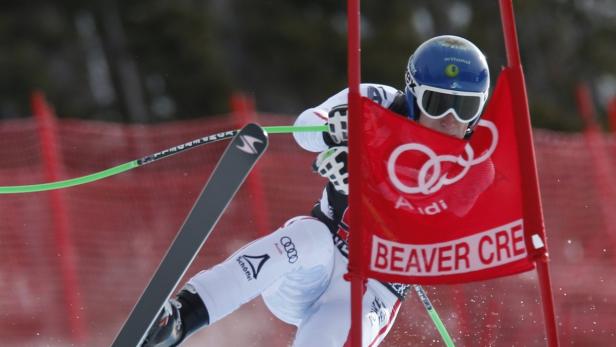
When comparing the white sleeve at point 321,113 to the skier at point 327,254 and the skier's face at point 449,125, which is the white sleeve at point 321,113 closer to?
the skier at point 327,254

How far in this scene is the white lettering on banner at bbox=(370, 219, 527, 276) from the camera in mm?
3750

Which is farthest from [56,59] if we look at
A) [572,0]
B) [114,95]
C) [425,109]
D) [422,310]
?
[425,109]

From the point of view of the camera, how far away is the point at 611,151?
356 inches

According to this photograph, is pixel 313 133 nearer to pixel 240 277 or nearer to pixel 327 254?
pixel 327 254

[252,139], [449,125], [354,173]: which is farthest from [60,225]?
[354,173]

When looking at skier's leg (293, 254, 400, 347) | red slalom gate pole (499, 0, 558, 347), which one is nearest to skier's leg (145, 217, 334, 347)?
skier's leg (293, 254, 400, 347)

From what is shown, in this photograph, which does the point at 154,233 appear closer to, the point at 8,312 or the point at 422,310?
the point at 8,312

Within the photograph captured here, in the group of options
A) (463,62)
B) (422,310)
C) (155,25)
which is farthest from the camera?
(155,25)

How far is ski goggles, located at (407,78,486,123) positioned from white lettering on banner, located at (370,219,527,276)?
0.84 m

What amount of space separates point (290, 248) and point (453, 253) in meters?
0.81

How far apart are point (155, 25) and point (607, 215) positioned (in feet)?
32.1

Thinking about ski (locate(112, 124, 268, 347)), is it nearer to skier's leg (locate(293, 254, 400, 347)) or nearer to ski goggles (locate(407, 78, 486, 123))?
skier's leg (locate(293, 254, 400, 347))

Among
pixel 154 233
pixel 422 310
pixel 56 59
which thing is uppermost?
pixel 56 59

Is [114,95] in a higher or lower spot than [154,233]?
higher
